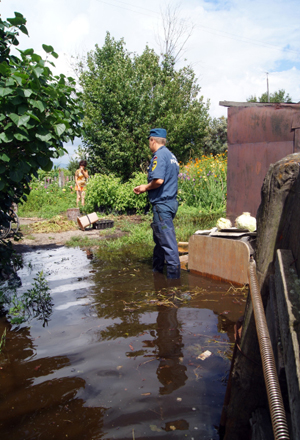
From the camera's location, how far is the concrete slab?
15.2ft

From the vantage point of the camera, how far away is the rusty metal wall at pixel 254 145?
5504 millimetres

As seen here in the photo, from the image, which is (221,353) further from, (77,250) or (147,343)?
(77,250)

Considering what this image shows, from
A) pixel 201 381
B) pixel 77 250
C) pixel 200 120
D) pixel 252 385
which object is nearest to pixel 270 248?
pixel 252 385

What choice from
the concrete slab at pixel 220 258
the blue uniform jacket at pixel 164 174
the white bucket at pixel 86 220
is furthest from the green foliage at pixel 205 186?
the blue uniform jacket at pixel 164 174

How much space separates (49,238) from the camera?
9.38m

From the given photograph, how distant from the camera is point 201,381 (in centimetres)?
256

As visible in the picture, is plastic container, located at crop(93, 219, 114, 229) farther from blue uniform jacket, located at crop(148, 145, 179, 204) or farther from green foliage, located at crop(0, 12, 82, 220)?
green foliage, located at crop(0, 12, 82, 220)

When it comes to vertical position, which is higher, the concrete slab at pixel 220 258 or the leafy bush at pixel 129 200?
the leafy bush at pixel 129 200

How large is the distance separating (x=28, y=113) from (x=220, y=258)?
3136 mm

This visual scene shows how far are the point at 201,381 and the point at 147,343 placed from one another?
755mm

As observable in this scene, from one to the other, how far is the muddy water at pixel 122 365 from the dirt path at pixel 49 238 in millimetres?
3952

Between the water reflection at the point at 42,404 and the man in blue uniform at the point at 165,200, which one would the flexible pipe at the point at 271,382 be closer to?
the water reflection at the point at 42,404

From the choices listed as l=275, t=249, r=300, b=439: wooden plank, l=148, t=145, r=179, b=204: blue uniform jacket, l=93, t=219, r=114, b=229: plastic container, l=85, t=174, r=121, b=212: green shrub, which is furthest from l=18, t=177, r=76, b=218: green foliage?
l=275, t=249, r=300, b=439: wooden plank

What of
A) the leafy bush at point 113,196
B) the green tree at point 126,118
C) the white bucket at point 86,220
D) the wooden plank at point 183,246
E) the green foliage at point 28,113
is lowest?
the wooden plank at point 183,246
